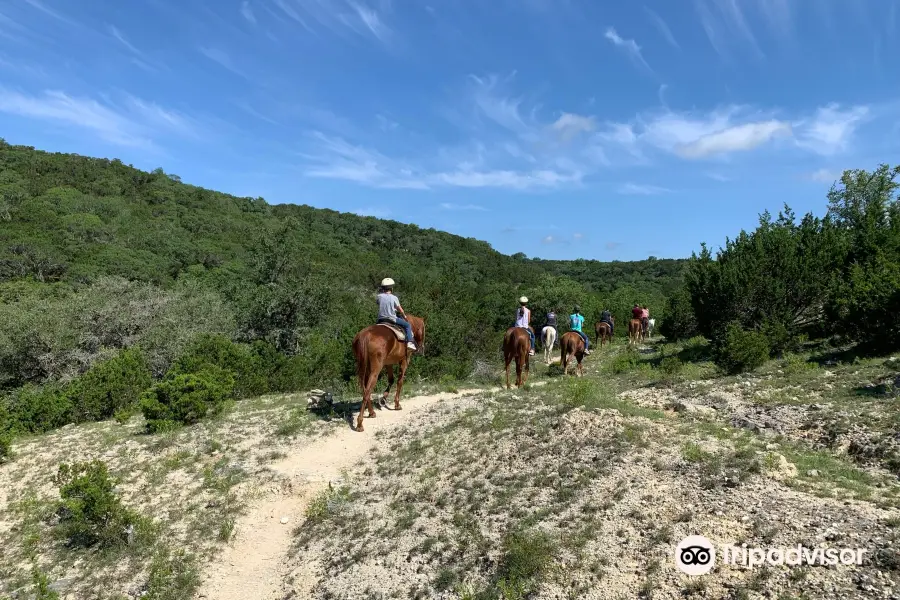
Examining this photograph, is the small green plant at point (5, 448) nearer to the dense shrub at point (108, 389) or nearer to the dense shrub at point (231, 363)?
the dense shrub at point (108, 389)

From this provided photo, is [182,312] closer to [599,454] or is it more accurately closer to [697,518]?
[599,454]

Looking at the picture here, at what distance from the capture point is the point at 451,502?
7113 mm

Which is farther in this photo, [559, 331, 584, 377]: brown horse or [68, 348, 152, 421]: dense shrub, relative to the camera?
[559, 331, 584, 377]: brown horse

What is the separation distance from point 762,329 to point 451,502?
539 inches

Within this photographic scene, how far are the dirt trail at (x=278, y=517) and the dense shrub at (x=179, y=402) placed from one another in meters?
4.13

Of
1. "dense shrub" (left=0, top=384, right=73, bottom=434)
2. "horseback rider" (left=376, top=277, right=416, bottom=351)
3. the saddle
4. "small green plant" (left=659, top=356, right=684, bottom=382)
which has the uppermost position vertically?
"horseback rider" (left=376, top=277, right=416, bottom=351)

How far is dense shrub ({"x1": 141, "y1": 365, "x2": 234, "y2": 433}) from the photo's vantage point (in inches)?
474

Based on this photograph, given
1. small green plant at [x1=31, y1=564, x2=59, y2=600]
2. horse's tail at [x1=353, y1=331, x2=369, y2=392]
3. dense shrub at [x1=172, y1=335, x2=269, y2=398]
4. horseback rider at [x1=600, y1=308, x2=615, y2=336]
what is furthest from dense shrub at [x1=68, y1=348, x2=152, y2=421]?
horseback rider at [x1=600, y1=308, x2=615, y2=336]

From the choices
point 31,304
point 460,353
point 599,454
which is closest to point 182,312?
point 31,304

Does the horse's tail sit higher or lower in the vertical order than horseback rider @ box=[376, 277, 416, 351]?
lower

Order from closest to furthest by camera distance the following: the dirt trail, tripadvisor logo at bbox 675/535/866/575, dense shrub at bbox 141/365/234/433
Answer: tripadvisor logo at bbox 675/535/866/575
the dirt trail
dense shrub at bbox 141/365/234/433

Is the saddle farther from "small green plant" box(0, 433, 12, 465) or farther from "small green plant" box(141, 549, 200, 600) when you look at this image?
"small green plant" box(0, 433, 12, 465)

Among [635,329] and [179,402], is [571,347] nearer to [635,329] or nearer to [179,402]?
[179,402]

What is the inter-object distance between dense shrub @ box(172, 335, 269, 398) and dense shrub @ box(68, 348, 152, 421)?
55.7 inches
